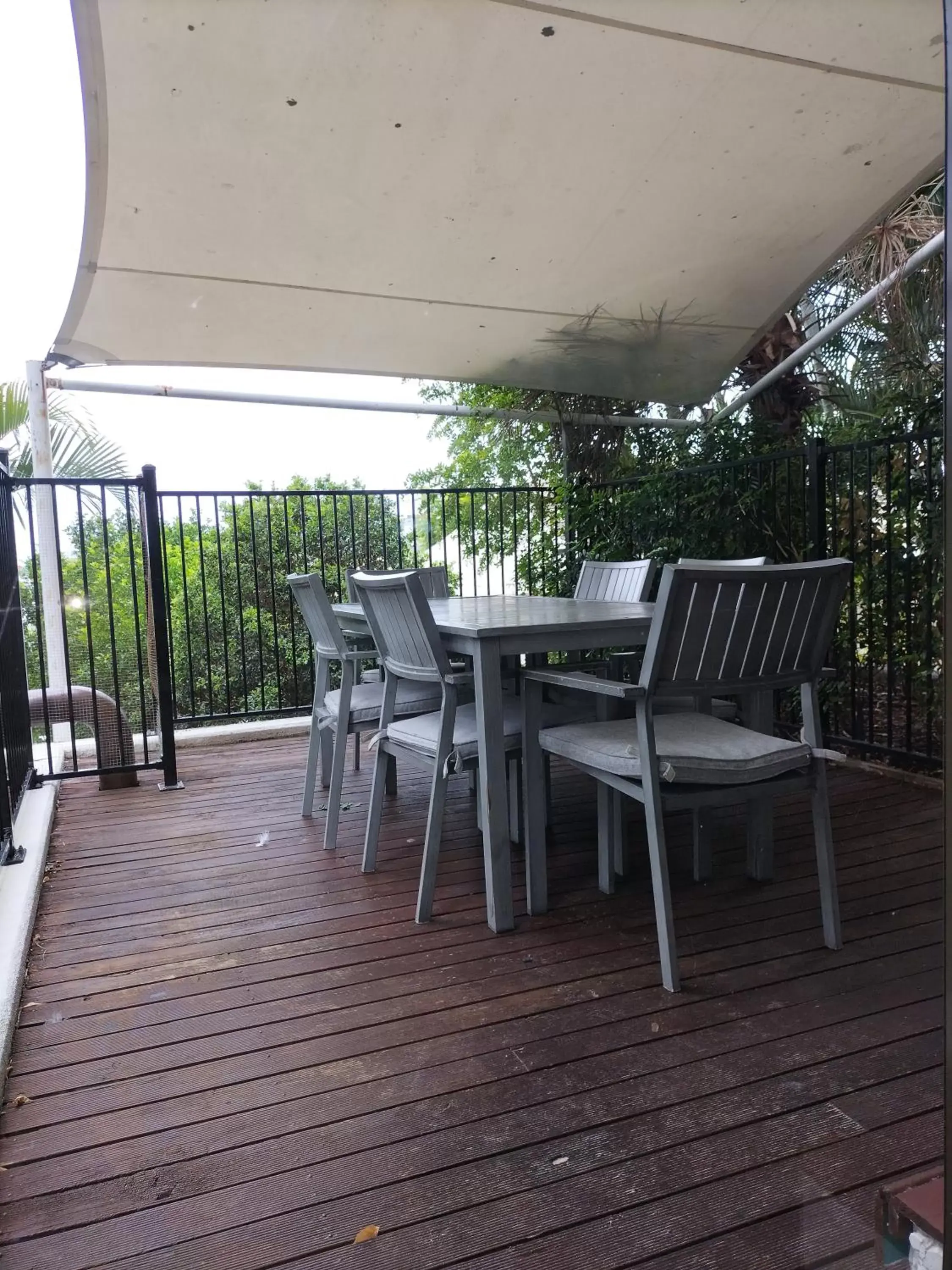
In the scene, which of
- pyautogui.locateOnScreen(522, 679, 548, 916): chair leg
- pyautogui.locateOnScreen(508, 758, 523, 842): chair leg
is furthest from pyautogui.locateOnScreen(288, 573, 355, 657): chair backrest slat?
pyautogui.locateOnScreen(522, 679, 548, 916): chair leg

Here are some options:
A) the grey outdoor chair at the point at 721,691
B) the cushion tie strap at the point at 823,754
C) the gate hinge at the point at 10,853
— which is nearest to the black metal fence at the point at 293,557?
the gate hinge at the point at 10,853

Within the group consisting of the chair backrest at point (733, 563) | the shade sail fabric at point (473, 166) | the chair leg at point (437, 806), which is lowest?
the chair leg at point (437, 806)

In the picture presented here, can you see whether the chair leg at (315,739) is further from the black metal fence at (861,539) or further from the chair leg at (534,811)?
the black metal fence at (861,539)

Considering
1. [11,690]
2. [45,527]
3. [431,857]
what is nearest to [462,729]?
[431,857]

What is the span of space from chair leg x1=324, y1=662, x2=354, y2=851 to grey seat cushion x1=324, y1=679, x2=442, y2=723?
1.1 inches

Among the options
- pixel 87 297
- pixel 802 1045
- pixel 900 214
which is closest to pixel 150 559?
pixel 87 297

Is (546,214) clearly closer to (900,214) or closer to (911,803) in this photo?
(900,214)

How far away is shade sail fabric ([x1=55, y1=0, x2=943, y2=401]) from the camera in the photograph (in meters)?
2.44

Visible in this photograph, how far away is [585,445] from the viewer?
21.0 ft

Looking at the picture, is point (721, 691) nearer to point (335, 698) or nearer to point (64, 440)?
point (335, 698)

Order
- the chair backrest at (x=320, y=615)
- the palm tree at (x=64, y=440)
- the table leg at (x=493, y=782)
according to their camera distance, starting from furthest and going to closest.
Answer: the palm tree at (x=64, y=440) < the chair backrest at (x=320, y=615) < the table leg at (x=493, y=782)

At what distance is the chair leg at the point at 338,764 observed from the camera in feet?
10.2

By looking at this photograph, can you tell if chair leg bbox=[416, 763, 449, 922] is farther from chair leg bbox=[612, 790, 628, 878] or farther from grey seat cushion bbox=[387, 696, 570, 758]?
chair leg bbox=[612, 790, 628, 878]

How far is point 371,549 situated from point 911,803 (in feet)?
17.4
